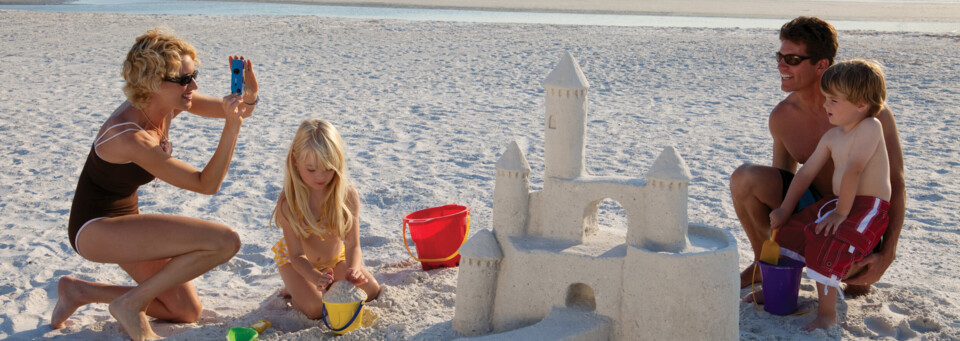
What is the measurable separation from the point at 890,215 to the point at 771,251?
2.05 feet

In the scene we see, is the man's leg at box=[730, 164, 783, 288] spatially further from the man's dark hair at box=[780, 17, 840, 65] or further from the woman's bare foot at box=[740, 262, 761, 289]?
the man's dark hair at box=[780, 17, 840, 65]

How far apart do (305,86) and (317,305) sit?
22.6ft

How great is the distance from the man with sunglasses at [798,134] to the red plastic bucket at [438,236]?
1.63 meters

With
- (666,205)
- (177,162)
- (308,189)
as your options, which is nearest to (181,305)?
(177,162)

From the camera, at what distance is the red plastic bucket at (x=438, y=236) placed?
4.77 meters

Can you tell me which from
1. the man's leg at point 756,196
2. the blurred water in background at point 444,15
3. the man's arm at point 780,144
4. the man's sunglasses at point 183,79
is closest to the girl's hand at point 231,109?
the man's sunglasses at point 183,79

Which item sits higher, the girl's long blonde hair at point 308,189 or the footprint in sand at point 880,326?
the girl's long blonde hair at point 308,189

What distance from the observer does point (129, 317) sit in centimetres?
386

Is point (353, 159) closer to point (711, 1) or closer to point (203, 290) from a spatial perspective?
point (203, 290)

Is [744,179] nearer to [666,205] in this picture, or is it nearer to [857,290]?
[857,290]

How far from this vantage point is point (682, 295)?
341cm

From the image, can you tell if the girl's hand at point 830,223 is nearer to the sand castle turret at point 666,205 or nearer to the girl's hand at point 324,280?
the sand castle turret at point 666,205

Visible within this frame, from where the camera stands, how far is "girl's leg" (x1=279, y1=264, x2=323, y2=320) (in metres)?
4.20

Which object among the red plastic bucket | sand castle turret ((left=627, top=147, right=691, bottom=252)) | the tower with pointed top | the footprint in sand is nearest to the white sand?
the footprint in sand
